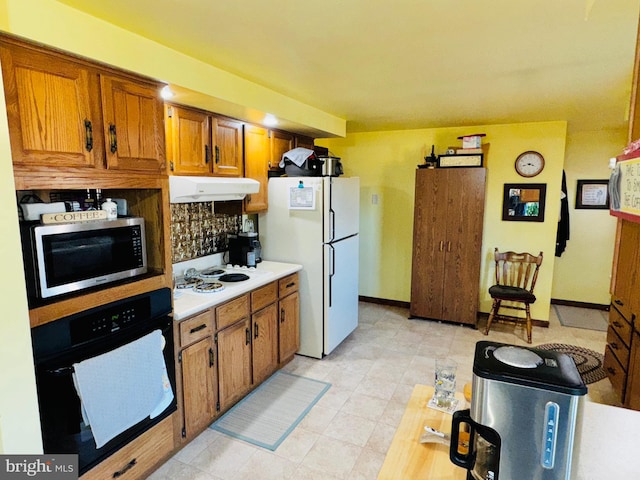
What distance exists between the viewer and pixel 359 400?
2.94 metres

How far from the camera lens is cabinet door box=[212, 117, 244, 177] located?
2.86 meters

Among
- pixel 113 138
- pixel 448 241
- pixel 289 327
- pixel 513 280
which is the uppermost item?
pixel 113 138

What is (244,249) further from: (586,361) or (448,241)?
(586,361)

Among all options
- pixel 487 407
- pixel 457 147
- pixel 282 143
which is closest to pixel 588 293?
pixel 457 147

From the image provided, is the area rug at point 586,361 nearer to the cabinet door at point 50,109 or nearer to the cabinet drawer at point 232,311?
the cabinet drawer at point 232,311

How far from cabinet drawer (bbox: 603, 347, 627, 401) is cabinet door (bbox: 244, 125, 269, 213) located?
3.01m

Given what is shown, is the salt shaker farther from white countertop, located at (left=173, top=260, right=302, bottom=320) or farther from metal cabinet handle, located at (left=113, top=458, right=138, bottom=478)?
metal cabinet handle, located at (left=113, top=458, right=138, bottom=478)

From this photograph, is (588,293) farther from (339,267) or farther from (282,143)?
(282,143)

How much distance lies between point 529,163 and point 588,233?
5.23 ft

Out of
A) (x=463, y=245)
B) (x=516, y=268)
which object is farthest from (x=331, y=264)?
(x=516, y=268)

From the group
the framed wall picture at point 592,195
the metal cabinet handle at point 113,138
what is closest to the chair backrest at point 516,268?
the framed wall picture at point 592,195

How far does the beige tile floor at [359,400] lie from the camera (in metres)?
2.22

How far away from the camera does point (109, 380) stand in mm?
1761

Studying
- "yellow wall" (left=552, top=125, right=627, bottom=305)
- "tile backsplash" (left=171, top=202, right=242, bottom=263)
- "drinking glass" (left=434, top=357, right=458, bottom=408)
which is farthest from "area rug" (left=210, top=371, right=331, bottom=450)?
"yellow wall" (left=552, top=125, right=627, bottom=305)
